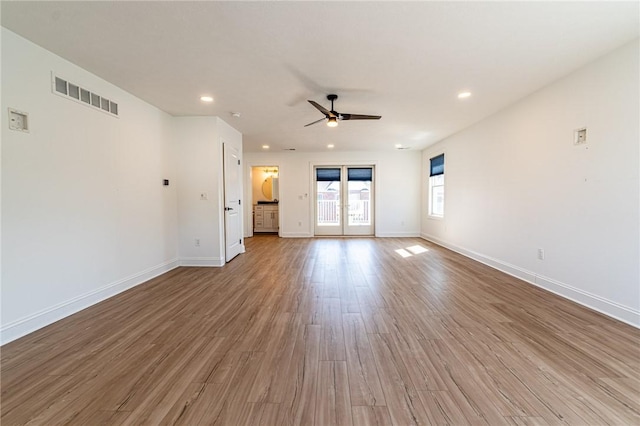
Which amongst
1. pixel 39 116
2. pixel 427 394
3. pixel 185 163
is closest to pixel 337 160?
pixel 185 163

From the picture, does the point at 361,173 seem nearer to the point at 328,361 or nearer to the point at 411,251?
the point at 411,251

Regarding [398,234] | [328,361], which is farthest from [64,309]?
[398,234]

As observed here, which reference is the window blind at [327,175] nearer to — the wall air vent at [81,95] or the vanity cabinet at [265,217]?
the vanity cabinet at [265,217]

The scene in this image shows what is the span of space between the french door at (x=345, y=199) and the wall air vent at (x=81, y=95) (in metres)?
5.17

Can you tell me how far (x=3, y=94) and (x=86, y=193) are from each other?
102 cm

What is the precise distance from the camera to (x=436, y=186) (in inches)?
259

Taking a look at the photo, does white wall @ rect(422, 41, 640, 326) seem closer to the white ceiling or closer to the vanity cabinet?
the white ceiling

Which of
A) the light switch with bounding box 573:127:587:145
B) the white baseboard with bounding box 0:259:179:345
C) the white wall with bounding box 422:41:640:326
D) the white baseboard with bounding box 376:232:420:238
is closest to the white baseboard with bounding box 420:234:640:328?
the white wall with bounding box 422:41:640:326

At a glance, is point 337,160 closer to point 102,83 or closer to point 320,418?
point 102,83

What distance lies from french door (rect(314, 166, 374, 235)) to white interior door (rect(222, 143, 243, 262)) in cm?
287

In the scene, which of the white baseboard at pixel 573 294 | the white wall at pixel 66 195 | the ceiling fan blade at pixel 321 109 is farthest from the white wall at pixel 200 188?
the white baseboard at pixel 573 294

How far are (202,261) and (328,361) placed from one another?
11.2 ft

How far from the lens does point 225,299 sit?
2943 mm

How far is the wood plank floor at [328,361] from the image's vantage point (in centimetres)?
136
